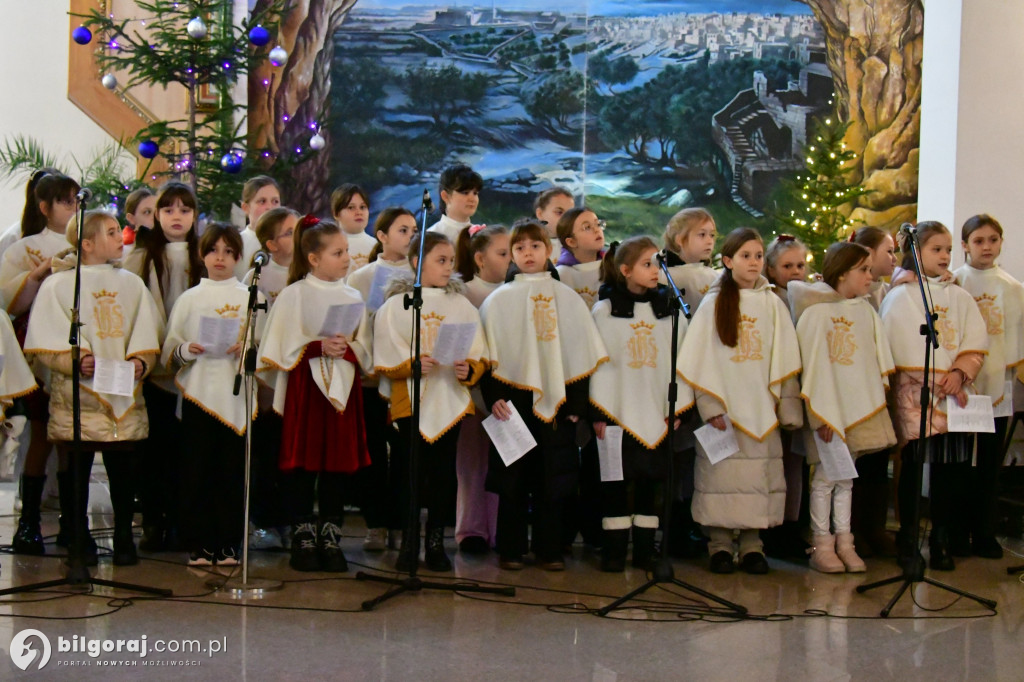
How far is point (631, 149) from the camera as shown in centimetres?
1172

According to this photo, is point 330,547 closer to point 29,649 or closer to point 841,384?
point 29,649

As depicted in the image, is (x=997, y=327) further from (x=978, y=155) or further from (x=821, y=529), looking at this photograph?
(x=978, y=155)

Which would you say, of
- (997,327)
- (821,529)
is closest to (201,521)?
(821,529)

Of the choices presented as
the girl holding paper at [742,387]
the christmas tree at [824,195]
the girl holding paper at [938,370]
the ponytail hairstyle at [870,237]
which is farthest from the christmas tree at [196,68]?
the christmas tree at [824,195]

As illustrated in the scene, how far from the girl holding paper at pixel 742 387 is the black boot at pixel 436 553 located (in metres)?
1.22

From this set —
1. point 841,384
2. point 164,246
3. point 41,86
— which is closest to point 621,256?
point 841,384

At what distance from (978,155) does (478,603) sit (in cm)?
535

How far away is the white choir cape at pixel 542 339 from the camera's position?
17.4 ft

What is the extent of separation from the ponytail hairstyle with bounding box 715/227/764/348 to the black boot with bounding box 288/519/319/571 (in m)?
2.14

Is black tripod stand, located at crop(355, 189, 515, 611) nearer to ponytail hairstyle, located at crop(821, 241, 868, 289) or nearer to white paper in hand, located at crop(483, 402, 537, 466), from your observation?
white paper in hand, located at crop(483, 402, 537, 466)

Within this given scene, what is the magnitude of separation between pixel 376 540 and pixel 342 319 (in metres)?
1.39

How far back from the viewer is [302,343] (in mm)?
5137

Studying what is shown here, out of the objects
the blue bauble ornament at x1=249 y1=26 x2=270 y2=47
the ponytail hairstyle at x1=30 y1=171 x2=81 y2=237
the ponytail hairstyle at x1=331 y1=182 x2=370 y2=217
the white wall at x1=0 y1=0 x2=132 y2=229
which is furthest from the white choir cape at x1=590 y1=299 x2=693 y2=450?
the white wall at x1=0 y1=0 x2=132 y2=229

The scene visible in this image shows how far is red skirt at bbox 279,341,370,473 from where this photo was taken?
16.7 feet
